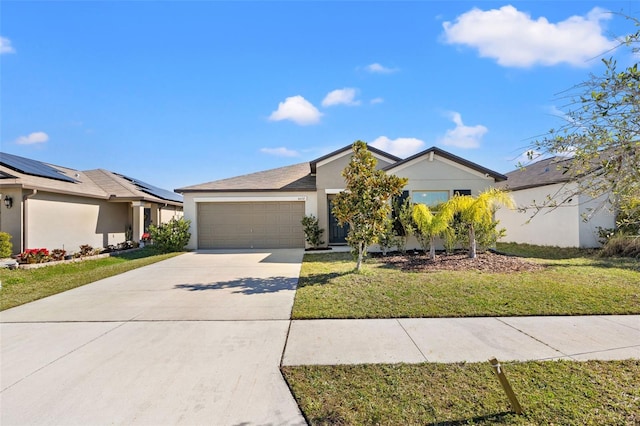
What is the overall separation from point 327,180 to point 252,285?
28.2ft

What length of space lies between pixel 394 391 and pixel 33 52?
1464 centimetres

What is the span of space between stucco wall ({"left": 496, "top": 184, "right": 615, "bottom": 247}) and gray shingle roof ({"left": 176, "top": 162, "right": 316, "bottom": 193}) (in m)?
9.82

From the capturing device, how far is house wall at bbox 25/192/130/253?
39.0 feet

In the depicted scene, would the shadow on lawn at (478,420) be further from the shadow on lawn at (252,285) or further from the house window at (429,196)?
the house window at (429,196)

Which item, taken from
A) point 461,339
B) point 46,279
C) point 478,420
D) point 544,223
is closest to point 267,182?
point 46,279

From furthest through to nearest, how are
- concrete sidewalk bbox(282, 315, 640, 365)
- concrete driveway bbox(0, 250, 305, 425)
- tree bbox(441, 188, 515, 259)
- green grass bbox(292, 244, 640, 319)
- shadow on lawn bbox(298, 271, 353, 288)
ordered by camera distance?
tree bbox(441, 188, 515, 259)
shadow on lawn bbox(298, 271, 353, 288)
green grass bbox(292, 244, 640, 319)
concrete sidewalk bbox(282, 315, 640, 365)
concrete driveway bbox(0, 250, 305, 425)

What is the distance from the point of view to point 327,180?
15406 mm

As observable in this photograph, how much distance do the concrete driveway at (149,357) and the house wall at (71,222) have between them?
7006 millimetres

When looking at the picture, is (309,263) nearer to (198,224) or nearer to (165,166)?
(198,224)

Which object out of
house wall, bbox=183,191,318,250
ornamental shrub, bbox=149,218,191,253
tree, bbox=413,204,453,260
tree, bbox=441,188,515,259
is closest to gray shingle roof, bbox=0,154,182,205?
house wall, bbox=183,191,318,250

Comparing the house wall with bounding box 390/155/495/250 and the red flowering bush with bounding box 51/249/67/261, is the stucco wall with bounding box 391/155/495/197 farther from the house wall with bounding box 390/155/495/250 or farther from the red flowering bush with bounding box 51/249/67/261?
the red flowering bush with bounding box 51/249/67/261

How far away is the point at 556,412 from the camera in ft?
8.96

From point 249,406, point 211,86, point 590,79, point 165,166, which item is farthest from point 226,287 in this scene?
point 165,166

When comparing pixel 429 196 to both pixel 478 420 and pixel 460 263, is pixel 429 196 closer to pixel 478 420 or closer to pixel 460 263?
pixel 460 263
